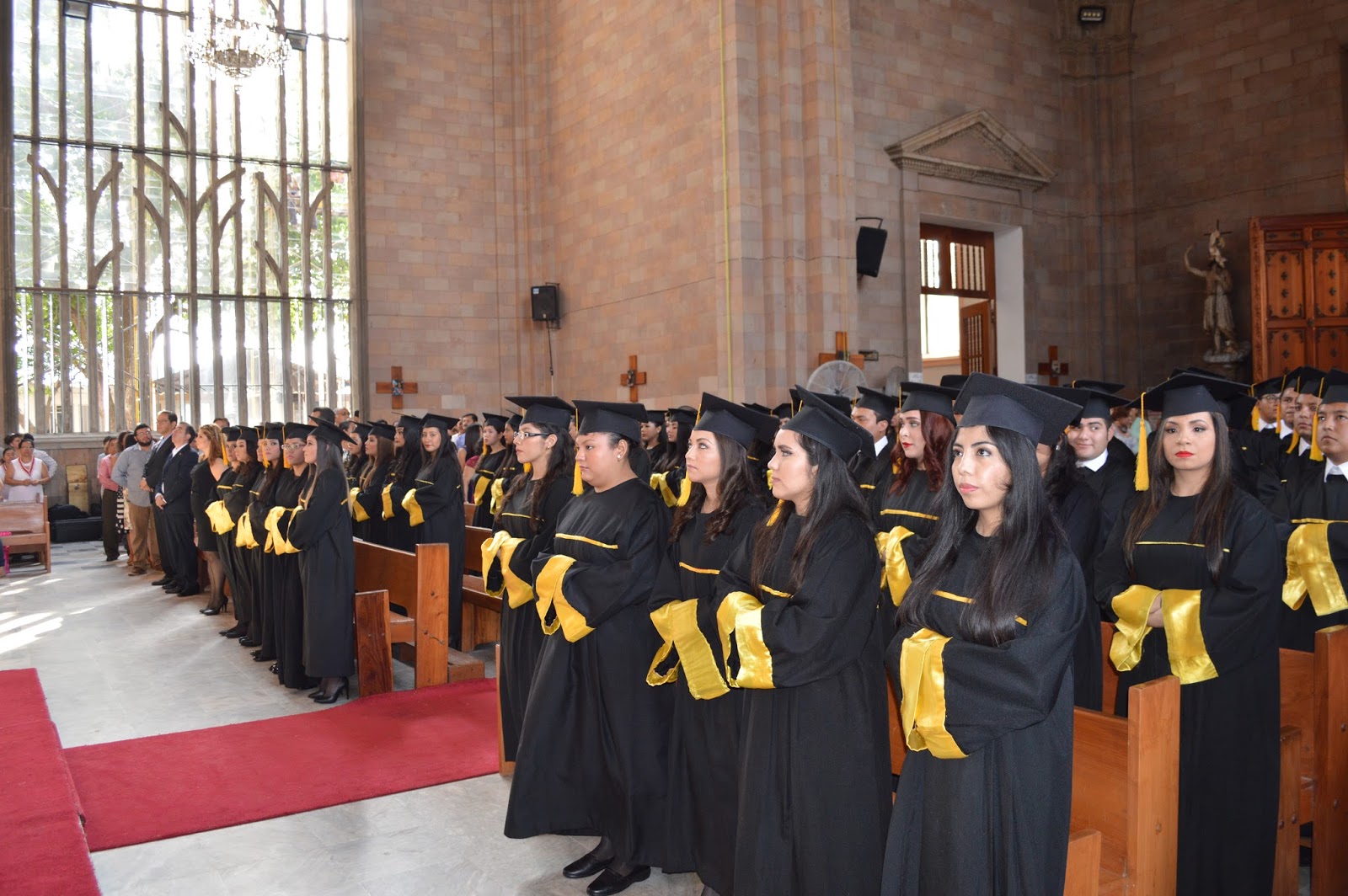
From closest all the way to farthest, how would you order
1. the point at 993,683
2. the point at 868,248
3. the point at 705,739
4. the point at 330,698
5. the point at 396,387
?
the point at 993,683 < the point at 705,739 < the point at 330,698 < the point at 868,248 < the point at 396,387

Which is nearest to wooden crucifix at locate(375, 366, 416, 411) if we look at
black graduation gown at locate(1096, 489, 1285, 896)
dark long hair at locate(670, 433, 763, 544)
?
dark long hair at locate(670, 433, 763, 544)

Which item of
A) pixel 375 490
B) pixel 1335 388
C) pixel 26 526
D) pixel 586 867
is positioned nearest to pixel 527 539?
pixel 586 867

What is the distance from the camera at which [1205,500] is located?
11.8 ft

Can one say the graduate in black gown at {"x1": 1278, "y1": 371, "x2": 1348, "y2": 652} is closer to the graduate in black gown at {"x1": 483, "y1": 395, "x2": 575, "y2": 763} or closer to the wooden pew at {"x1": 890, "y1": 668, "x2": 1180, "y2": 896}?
the wooden pew at {"x1": 890, "y1": 668, "x2": 1180, "y2": 896}

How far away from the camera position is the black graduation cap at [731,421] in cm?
390

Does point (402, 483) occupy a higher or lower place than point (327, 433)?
lower

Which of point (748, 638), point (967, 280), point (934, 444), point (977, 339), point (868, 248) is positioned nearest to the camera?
point (748, 638)

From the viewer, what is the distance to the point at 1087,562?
4.54 meters

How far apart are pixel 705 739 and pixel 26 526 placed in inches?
468

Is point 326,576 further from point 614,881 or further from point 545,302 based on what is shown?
point 545,302

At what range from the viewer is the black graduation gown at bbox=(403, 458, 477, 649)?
851 centimetres

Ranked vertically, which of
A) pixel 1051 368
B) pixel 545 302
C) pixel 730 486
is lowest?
pixel 730 486

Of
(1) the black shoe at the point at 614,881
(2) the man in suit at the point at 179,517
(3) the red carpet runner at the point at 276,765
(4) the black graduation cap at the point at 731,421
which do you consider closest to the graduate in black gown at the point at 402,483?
(3) the red carpet runner at the point at 276,765

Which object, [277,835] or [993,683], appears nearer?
[993,683]
